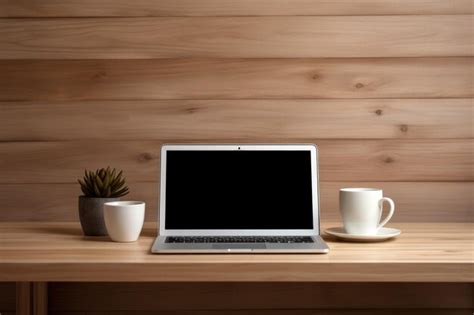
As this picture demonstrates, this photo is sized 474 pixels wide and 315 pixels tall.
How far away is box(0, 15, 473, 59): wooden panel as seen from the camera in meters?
1.60

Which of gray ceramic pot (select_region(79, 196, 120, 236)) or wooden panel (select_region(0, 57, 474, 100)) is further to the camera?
wooden panel (select_region(0, 57, 474, 100))

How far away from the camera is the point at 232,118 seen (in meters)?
1.61

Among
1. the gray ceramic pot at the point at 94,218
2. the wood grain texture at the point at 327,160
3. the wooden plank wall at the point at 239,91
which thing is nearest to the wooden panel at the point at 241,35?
the wooden plank wall at the point at 239,91

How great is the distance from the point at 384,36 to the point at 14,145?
99cm

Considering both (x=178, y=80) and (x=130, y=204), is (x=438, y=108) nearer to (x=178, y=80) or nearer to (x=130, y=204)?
(x=178, y=80)

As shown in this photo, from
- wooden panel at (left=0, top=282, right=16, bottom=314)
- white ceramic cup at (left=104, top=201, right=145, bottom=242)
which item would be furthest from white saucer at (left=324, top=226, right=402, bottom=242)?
wooden panel at (left=0, top=282, right=16, bottom=314)

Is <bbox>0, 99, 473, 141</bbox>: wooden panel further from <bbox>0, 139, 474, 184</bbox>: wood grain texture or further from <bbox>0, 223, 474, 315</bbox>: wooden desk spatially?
<bbox>0, 223, 474, 315</bbox>: wooden desk

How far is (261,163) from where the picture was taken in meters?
1.38

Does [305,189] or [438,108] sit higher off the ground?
[438,108]

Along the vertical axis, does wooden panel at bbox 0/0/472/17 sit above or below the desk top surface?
above

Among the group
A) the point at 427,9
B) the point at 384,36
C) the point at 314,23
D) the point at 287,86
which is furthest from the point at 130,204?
the point at 427,9

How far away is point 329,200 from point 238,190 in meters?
0.35

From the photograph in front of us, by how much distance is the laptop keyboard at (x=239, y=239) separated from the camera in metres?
1.26

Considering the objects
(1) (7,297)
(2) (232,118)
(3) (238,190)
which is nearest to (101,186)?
(3) (238,190)
